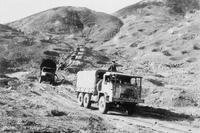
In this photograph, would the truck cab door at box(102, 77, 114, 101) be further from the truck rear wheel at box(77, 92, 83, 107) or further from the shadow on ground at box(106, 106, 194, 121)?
the truck rear wheel at box(77, 92, 83, 107)

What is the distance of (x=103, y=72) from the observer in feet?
83.7

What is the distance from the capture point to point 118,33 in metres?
117

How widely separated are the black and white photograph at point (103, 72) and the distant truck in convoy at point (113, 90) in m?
0.07

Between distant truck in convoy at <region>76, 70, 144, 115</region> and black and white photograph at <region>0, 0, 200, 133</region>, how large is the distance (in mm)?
Answer: 68

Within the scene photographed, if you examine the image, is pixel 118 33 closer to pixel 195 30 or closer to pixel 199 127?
pixel 195 30

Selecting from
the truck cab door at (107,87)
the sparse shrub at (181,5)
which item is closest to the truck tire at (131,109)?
the truck cab door at (107,87)

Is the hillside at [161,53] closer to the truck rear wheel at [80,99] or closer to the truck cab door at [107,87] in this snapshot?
the truck rear wheel at [80,99]

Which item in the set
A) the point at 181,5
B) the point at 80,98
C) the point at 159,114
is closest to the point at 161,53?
the point at 80,98

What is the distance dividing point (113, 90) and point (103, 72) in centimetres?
278

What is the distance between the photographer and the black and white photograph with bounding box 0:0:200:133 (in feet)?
65.2

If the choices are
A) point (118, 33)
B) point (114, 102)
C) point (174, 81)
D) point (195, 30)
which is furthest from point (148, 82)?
point (118, 33)

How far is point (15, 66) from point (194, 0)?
119437 millimetres

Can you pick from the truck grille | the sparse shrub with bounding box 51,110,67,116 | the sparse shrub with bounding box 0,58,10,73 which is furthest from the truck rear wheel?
the sparse shrub with bounding box 0,58,10,73

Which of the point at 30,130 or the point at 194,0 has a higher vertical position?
the point at 194,0
